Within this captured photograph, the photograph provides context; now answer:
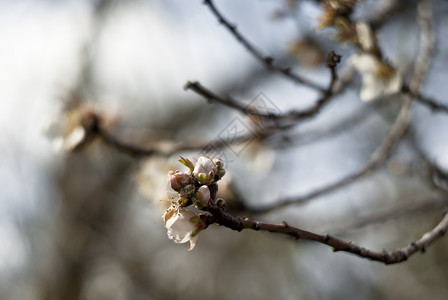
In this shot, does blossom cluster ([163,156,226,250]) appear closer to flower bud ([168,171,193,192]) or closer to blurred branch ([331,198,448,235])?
flower bud ([168,171,193,192])

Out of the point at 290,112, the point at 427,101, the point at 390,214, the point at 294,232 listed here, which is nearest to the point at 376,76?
the point at 427,101

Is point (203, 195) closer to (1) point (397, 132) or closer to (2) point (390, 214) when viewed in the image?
(1) point (397, 132)

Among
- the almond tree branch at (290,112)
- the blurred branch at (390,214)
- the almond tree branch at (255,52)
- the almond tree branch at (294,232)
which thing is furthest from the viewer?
the blurred branch at (390,214)

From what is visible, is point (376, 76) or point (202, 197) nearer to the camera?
point (202, 197)

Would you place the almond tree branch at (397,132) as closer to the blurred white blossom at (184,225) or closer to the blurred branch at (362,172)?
the blurred branch at (362,172)

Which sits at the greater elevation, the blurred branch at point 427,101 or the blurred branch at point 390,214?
the blurred branch at point 427,101

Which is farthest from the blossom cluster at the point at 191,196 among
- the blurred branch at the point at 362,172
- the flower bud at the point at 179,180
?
the blurred branch at the point at 362,172
